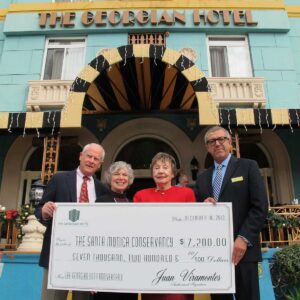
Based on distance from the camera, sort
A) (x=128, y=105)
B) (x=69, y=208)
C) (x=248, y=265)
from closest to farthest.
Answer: (x=248, y=265) < (x=69, y=208) < (x=128, y=105)

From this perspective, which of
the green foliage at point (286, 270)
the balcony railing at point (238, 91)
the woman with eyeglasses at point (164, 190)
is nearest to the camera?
the woman with eyeglasses at point (164, 190)

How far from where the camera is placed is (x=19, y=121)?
733cm

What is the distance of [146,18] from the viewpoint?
9773 mm

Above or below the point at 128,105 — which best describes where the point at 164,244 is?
below

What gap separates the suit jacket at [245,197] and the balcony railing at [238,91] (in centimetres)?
598

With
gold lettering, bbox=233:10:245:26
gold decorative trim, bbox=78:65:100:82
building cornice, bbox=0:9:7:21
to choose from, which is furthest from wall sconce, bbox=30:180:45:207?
gold lettering, bbox=233:10:245:26

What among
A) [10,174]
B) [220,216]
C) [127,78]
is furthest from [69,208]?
[10,174]

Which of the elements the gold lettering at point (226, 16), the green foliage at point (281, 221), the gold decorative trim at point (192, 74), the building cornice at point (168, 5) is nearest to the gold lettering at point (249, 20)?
the building cornice at point (168, 5)

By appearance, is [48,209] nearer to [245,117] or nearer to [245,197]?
[245,197]

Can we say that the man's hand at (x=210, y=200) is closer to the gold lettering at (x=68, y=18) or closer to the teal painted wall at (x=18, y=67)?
the teal painted wall at (x=18, y=67)

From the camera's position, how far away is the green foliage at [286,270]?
480 centimetres

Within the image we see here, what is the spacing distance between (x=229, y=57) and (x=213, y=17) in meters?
1.31

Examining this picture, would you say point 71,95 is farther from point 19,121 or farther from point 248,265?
point 248,265

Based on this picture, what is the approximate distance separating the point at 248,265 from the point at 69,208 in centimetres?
166
